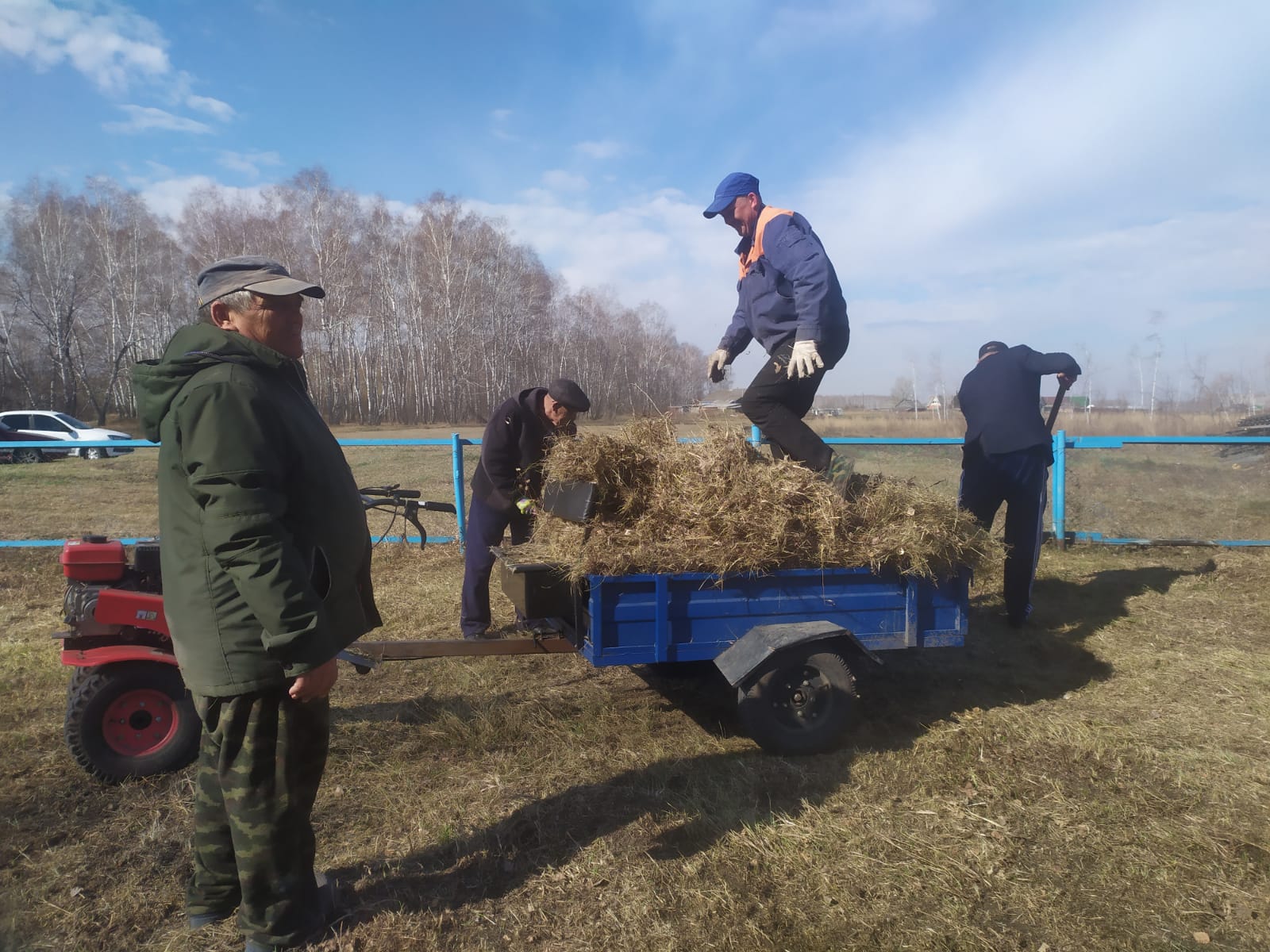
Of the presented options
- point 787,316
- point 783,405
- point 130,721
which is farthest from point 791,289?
point 130,721

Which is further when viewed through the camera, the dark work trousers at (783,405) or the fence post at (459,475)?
the fence post at (459,475)

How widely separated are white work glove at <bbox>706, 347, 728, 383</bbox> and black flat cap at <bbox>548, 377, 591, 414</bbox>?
0.76 metres

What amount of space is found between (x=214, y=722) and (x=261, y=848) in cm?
38

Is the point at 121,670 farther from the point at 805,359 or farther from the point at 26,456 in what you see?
the point at 26,456

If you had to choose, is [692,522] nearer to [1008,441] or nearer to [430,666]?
[430,666]

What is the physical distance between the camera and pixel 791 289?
13.9 feet

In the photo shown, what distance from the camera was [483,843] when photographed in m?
2.97

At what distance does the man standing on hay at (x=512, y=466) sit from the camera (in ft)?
16.1

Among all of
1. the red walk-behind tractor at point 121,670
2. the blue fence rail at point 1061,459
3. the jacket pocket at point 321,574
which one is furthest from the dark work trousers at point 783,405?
the blue fence rail at point 1061,459

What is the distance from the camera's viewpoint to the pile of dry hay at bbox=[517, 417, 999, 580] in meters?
3.60

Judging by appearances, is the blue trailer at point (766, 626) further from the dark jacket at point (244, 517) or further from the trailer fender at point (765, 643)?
the dark jacket at point (244, 517)

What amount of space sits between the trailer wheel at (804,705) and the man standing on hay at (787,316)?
2.87 ft

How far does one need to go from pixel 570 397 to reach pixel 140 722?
107 inches

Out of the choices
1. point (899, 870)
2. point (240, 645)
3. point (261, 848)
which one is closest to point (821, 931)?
point (899, 870)
